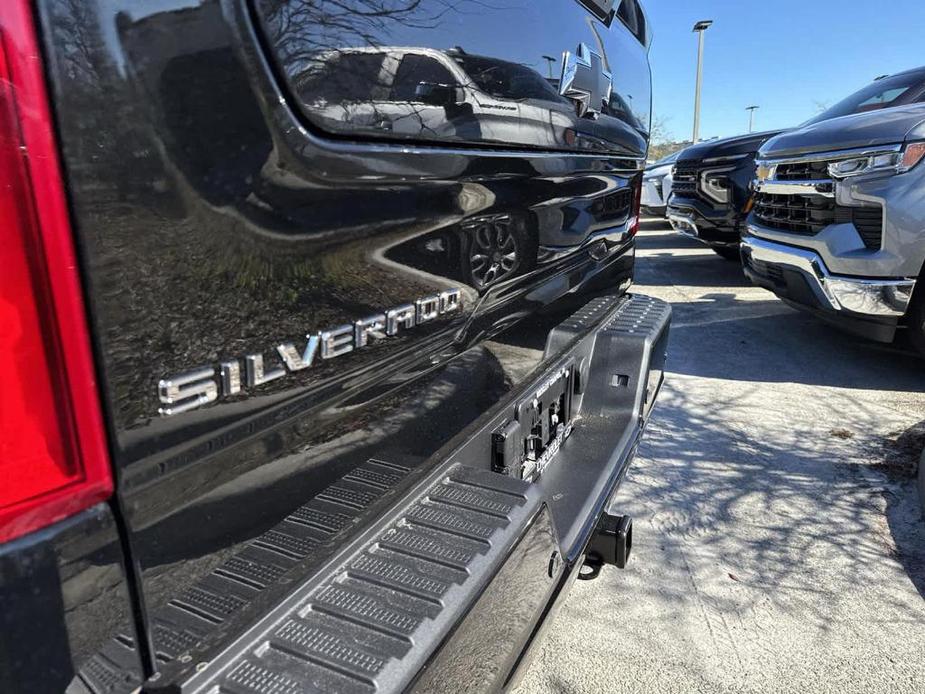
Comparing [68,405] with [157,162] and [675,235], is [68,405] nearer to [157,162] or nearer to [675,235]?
[157,162]

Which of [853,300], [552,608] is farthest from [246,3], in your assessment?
[853,300]

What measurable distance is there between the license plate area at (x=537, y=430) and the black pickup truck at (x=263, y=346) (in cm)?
3

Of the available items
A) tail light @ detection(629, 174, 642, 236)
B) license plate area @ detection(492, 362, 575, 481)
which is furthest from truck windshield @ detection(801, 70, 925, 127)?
license plate area @ detection(492, 362, 575, 481)

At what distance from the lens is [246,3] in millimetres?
793

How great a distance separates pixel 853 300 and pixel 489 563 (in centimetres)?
419

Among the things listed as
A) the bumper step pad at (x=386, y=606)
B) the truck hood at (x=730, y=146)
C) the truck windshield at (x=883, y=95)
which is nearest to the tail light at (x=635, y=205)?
the bumper step pad at (x=386, y=606)

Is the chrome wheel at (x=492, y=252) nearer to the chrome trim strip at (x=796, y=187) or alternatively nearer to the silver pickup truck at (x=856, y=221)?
the silver pickup truck at (x=856, y=221)

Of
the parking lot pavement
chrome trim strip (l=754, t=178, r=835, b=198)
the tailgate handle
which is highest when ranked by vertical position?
the tailgate handle

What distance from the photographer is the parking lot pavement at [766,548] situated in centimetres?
212

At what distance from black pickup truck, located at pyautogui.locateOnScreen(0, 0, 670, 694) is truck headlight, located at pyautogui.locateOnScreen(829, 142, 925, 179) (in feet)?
11.8

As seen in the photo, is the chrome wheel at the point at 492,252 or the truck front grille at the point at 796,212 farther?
the truck front grille at the point at 796,212

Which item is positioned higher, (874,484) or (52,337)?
(52,337)

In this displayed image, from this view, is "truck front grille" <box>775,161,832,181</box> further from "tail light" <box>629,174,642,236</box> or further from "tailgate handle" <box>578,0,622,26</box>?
"tailgate handle" <box>578,0,622,26</box>

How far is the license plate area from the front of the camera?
61.8 inches
